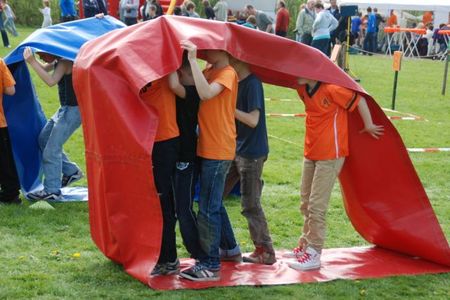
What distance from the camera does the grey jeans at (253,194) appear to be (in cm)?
581

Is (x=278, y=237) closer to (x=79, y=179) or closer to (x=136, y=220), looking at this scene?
(x=136, y=220)

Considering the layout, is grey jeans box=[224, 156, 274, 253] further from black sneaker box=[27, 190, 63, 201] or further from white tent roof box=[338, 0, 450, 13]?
white tent roof box=[338, 0, 450, 13]

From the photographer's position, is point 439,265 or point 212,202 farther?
point 439,265

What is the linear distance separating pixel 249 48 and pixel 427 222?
2.02 metres

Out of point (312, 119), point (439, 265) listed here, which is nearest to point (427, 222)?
point (439, 265)

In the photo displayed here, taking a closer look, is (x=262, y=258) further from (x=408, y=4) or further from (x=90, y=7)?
(x=408, y=4)

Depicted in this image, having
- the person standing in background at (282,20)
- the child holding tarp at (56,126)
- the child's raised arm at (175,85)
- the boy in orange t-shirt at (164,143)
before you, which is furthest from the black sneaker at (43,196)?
the person standing in background at (282,20)

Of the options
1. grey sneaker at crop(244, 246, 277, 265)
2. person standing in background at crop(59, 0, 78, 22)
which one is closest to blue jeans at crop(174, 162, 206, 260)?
grey sneaker at crop(244, 246, 277, 265)

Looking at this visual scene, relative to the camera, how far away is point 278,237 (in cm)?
694

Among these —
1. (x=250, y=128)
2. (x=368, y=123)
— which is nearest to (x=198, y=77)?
(x=250, y=128)

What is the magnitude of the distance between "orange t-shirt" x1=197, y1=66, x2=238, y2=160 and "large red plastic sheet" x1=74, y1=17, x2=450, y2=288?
0.81ft

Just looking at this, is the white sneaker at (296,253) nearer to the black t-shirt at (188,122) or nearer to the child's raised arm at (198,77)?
the black t-shirt at (188,122)

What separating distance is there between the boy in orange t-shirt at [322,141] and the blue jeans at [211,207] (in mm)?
740

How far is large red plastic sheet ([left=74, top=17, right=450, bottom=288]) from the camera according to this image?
5176mm
